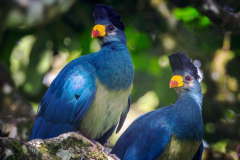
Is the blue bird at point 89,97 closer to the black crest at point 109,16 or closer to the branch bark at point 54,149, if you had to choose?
the black crest at point 109,16

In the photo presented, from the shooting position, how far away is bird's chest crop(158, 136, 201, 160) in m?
4.51

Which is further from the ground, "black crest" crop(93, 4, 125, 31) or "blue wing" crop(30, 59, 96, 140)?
"black crest" crop(93, 4, 125, 31)

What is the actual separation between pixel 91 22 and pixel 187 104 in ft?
9.40

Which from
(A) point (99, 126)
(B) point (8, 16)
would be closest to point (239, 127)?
(A) point (99, 126)

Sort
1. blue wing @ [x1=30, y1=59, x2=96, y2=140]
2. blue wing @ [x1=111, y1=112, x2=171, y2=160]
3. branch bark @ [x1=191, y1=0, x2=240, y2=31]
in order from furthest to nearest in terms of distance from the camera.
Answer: branch bark @ [x1=191, y1=0, x2=240, y2=31] → blue wing @ [x1=111, y1=112, x2=171, y2=160] → blue wing @ [x1=30, y1=59, x2=96, y2=140]

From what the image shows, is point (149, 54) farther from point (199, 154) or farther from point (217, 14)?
point (199, 154)

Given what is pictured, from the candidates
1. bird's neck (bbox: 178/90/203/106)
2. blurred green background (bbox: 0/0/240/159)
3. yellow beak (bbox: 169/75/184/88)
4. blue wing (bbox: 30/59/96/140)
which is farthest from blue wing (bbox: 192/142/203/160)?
blue wing (bbox: 30/59/96/140)

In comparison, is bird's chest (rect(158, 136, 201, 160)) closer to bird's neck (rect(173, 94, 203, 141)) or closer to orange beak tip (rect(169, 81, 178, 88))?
bird's neck (rect(173, 94, 203, 141))

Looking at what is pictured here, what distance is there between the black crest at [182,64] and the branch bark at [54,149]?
191 centimetres

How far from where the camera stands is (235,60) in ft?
25.3

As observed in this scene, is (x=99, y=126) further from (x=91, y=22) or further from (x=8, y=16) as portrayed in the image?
(x=91, y=22)

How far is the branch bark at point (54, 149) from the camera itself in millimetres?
2539

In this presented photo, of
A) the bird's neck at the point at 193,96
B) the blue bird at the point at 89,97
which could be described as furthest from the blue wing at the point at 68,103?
the bird's neck at the point at 193,96

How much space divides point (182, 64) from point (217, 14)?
1.69 meters
